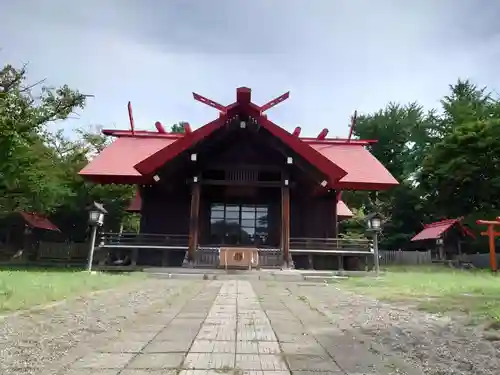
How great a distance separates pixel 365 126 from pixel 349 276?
35762 millimetres

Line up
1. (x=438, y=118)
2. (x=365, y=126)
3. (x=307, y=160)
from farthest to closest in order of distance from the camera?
(x=365, y=126)
(x=438, y=118)
(x=307, y=160)

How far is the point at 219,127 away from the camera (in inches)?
548

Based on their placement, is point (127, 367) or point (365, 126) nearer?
point (127, 367)

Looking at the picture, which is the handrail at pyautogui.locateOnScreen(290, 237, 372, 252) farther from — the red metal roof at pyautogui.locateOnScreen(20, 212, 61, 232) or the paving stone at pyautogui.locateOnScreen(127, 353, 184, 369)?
the red metal roof at pyautogui.locateOnScreen(20, 212, 61, 232)

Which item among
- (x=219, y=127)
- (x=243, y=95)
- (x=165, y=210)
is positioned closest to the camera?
(x=243, y=95)

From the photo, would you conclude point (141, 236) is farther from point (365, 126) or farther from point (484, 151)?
point (365, 126)

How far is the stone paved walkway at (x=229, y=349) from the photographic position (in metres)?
2.64

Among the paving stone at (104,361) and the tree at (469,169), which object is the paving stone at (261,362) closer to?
the paving stone at (104,361)

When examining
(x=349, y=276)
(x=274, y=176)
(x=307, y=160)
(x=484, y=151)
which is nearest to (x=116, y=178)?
(x=274, y=176)

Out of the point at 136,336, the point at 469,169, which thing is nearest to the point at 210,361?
the point at 136,336

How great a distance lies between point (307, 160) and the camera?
1394 centimetres

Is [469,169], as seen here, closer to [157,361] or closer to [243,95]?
[243,95]

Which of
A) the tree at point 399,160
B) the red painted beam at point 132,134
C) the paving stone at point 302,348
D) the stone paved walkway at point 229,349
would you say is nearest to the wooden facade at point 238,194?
the red painted beam at point 132,134

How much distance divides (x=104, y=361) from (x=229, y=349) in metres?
0.87
